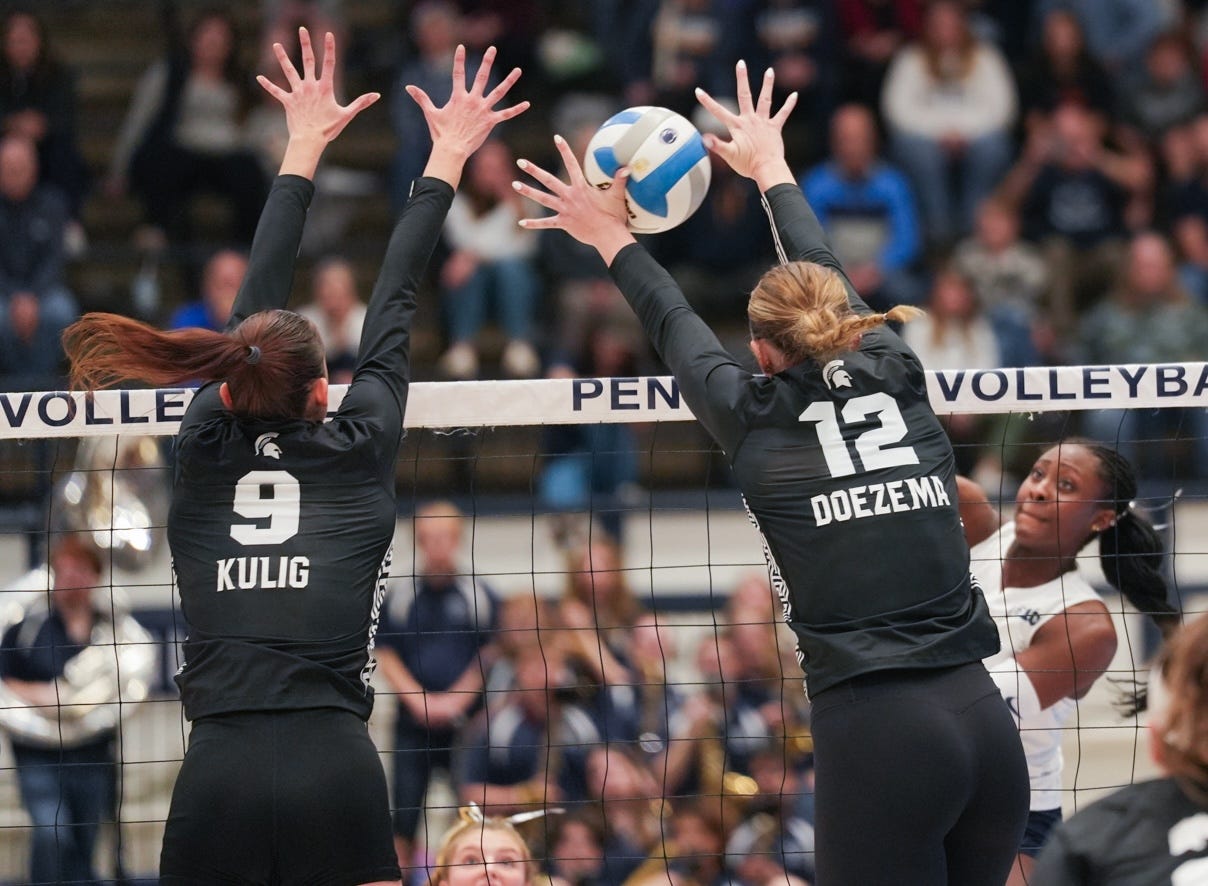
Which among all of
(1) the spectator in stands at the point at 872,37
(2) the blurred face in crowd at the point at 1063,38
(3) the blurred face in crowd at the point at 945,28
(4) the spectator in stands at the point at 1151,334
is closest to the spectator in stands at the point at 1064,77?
(2) the blurred face in crowd at the point at 1063,38

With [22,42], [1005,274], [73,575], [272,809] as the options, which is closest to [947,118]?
[1005,274]

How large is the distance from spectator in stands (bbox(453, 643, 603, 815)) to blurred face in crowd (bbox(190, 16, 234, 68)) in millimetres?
5661

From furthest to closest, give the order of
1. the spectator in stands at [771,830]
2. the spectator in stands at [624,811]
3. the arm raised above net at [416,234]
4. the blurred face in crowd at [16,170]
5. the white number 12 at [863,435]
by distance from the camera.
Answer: the blurred face in crowd at [16,170]
the spectator in stands at [624,811]
the spectator in stands at [771,830]
the arm raised above net at [416,234]
the white number 12 at [863,435]

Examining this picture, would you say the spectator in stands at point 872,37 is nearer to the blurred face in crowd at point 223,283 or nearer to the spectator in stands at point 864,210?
the spectator in stands at point 864,210

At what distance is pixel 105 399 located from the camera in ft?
16.2

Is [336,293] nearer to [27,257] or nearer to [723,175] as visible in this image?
[27,257]

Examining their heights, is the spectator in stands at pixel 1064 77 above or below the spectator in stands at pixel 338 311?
above

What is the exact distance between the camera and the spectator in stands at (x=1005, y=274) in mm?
10922

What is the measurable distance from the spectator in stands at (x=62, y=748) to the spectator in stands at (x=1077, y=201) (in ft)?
22.6

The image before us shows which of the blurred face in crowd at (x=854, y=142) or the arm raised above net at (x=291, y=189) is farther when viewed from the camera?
the blurred face in crowd at (x=854, y=142)

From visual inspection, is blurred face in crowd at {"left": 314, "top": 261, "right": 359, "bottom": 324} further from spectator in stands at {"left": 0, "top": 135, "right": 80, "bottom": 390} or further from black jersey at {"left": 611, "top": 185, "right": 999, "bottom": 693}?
black jersey at {"left": 611, "top": 185, "right": 999, "bottom": 693}

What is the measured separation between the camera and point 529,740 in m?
7.65

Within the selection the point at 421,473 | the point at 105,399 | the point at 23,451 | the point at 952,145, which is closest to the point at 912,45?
the point at 952,145

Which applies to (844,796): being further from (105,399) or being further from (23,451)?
(23,451)
